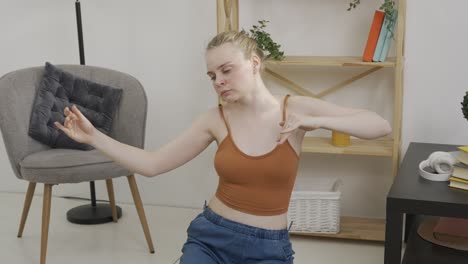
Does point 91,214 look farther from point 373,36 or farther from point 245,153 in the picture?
point 245,153

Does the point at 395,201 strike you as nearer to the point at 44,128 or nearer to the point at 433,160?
the point at 433,160

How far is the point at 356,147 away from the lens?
2.96 m

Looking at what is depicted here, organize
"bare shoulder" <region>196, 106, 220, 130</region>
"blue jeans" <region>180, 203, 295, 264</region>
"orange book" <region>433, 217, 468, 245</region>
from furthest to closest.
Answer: "orange book" <region>433, 217, 468, 245</region> → "bare shoulder" <region>196, 106, 220, 130</region> → "blue jeans" <region>180, 203, 295, 264</region>

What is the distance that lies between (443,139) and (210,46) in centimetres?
161

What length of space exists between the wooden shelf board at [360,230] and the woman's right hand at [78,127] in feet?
4.90

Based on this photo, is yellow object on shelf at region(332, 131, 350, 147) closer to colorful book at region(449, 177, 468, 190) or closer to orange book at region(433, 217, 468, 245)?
orange book at region(433, 217, 468, 245)

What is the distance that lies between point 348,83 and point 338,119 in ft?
4.59

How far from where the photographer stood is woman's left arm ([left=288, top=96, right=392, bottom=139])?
5.68ft

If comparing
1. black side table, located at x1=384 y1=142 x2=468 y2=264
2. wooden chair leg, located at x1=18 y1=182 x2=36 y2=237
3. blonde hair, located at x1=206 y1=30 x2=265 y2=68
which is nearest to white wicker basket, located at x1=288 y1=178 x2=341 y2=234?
black side table, located at x1=384 y1=142 x2=468 y2=264

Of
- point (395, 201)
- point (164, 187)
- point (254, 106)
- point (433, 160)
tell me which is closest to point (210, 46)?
point (254, 106)

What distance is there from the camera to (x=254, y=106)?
188 centimetres

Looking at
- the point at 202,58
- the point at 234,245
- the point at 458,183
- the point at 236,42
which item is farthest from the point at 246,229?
the point at 202,58

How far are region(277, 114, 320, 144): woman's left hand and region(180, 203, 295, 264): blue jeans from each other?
26 centimetres

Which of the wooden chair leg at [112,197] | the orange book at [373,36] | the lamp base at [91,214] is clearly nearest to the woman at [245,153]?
the orange book at [373,36]
